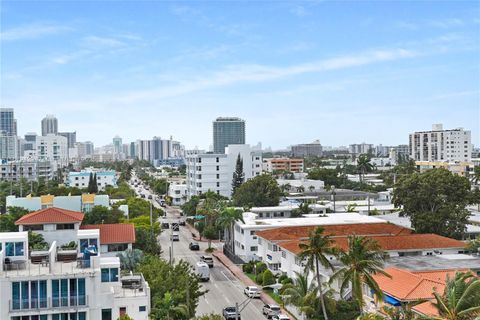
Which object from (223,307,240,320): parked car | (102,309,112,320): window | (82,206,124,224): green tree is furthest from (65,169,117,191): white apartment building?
(102,309,112,320): window

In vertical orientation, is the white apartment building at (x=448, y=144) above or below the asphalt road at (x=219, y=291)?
above

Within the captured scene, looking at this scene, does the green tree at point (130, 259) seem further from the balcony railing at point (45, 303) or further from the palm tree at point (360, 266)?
the palm tree at point (360, 266)

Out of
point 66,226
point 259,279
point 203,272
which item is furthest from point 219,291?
point 66,226

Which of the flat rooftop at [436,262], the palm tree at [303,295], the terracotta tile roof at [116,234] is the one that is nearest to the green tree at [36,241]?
the terracotta tile roof at [116,234]

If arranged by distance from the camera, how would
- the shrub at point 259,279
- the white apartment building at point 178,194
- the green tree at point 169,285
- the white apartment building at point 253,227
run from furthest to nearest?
the white apartment building at point 178,194
the white apartment building at point 253,227
the shrub at point 259,279
the green tree at point 169,285

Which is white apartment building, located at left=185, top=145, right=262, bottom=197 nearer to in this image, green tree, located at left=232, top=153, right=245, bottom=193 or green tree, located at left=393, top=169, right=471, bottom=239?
green tree, located at left=232, top=153, right=245, bottom=193
